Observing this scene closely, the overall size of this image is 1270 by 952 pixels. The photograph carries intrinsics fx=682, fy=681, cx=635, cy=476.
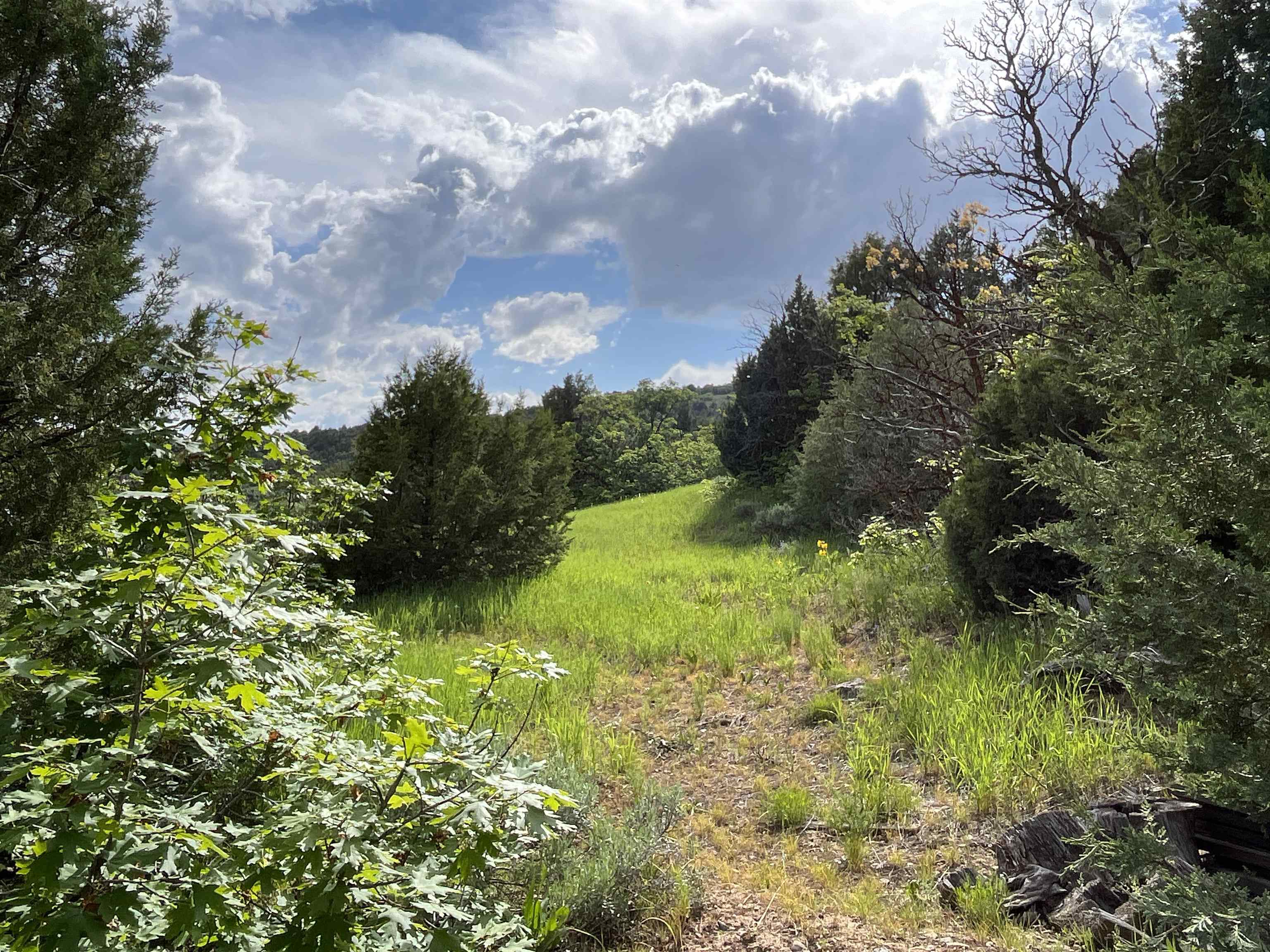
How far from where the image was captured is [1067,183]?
6.88 meters

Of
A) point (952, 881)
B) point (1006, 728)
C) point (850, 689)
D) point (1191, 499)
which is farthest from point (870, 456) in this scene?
point (1191, 499)

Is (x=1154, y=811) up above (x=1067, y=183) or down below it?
below

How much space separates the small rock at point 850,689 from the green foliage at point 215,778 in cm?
346

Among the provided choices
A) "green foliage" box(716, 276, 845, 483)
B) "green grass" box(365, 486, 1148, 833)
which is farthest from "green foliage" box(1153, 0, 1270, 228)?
"green foliage" box(716, 276, 845, 483)

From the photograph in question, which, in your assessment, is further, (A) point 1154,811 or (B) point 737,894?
(B) point 737,894

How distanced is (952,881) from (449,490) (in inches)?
330

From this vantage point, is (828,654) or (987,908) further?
(828,654)

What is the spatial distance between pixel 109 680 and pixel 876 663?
5556 mm

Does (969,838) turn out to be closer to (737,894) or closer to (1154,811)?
(1154,811)

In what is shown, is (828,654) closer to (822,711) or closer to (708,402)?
(822,711)

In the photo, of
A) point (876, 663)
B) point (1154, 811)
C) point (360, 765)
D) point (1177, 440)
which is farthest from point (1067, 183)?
point (360, 765)

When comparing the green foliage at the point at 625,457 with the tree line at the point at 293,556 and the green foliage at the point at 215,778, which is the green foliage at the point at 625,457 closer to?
the tree line at the point at 293,556

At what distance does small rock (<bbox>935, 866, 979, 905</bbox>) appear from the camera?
2.99 meters

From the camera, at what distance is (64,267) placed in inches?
160
